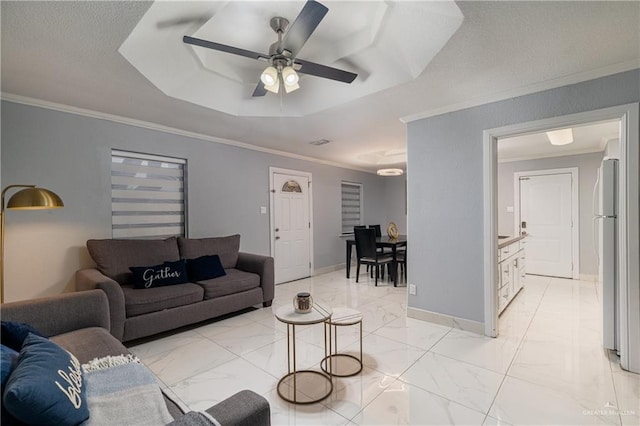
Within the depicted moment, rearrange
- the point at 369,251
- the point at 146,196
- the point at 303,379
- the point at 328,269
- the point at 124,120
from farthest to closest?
the point at 328,269, the point at 369,251, the point at 146,196, the point at 124,120, the point at 303,379

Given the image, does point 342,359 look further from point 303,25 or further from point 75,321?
point 303,25

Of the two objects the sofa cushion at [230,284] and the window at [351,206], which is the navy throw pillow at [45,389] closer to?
the sofa cushion at [230,284]

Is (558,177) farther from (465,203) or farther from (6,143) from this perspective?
(6,143)

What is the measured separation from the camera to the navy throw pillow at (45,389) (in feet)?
2.86

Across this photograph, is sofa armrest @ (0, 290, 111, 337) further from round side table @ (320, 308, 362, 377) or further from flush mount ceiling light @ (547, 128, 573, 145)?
flush mount ceiling light @ (547, 128, 573, 145)

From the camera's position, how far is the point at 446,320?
313 cm

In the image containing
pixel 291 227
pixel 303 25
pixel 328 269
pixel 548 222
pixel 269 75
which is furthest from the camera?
pixel 328 269

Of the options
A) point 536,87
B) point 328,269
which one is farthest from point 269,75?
point 328,269

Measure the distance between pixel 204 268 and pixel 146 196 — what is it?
1.15 m

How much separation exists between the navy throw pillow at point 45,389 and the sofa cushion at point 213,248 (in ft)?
7.69

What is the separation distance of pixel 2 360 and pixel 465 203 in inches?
130

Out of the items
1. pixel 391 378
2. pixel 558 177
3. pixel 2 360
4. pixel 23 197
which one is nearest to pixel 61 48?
pixel 23 197

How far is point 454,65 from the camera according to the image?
224 centimetres

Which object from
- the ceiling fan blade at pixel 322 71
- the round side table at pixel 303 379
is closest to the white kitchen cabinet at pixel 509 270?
the round side table at pixel 303 379
